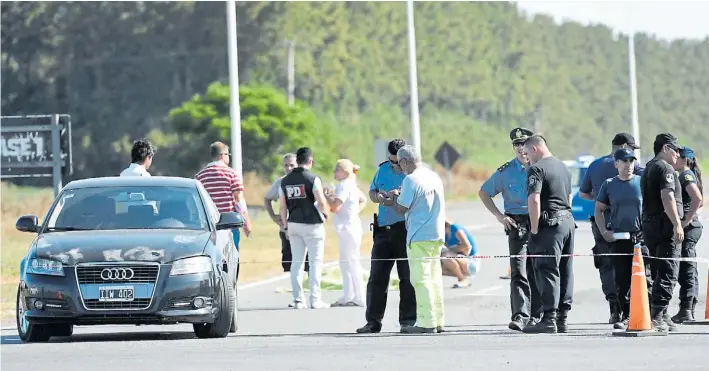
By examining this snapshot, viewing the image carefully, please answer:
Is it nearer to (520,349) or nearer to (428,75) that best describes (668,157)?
(520,349)

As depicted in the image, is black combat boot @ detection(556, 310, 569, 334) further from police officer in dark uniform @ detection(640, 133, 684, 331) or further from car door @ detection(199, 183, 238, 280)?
car door @ detection(199, 183, 238, 280)

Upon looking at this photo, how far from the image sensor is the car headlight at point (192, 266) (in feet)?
48.7

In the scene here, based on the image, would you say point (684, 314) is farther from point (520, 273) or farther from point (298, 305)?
point (298, 305)

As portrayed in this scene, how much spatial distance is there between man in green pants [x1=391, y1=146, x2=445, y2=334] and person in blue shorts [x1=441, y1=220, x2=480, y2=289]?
18.5 ft

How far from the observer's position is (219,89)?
8188cm

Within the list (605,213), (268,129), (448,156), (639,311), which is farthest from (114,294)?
(268,129)

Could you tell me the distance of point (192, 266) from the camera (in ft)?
49.0

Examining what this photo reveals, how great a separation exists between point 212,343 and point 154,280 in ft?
2.43

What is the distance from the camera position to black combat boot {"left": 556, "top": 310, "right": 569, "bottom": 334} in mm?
15430

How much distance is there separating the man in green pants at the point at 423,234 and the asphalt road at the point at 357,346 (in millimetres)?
283

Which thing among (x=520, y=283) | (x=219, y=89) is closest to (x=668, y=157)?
(x=520, y=283)

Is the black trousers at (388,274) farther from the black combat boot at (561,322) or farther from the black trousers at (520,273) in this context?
the black combat boot at (561,322)

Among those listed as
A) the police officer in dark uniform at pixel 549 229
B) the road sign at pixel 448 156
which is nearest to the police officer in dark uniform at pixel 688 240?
the police officer in dark uniform at pixel 549 229

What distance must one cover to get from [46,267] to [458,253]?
8.03m
